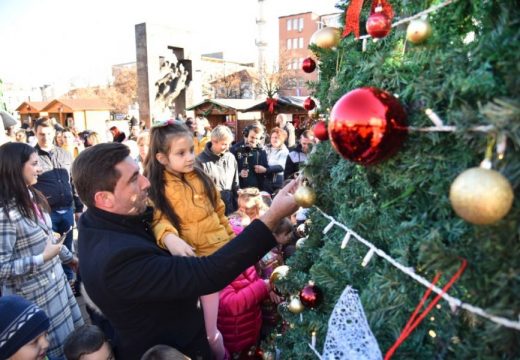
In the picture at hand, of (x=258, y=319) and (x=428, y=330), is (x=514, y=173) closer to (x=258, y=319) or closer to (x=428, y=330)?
(x=428, y=330)

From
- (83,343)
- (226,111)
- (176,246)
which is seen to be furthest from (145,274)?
(226,111)

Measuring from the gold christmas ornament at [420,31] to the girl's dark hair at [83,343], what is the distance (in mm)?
2261

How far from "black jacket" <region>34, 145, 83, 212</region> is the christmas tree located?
451 cm

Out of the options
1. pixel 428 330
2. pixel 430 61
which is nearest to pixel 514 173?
pixel 430 61

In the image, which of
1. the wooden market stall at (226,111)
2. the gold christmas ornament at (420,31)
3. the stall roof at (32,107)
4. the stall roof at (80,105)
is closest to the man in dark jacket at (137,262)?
the gold christmas ornament at (420,31)

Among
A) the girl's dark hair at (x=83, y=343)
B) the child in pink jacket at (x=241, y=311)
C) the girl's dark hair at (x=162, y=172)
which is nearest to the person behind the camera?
the girl's dark hair at (x=83, y=343)

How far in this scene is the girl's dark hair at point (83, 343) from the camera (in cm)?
216

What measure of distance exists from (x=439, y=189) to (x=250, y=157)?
4.79m

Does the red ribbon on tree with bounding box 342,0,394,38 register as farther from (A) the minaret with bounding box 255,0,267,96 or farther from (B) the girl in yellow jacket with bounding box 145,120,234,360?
(A) the minaret with bounding box 255,0,267,96

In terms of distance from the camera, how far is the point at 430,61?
0.92m

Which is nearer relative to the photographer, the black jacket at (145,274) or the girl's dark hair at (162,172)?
the black jacket at (145,274)

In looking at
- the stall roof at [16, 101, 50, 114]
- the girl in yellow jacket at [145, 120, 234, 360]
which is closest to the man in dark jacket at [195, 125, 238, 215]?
the girl in yellow jacket at [145, 120, 234, 360]

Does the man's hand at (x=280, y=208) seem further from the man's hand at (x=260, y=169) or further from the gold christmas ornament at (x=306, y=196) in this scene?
the man's hand at (x=260, y=169)

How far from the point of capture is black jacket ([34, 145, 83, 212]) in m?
4.76
